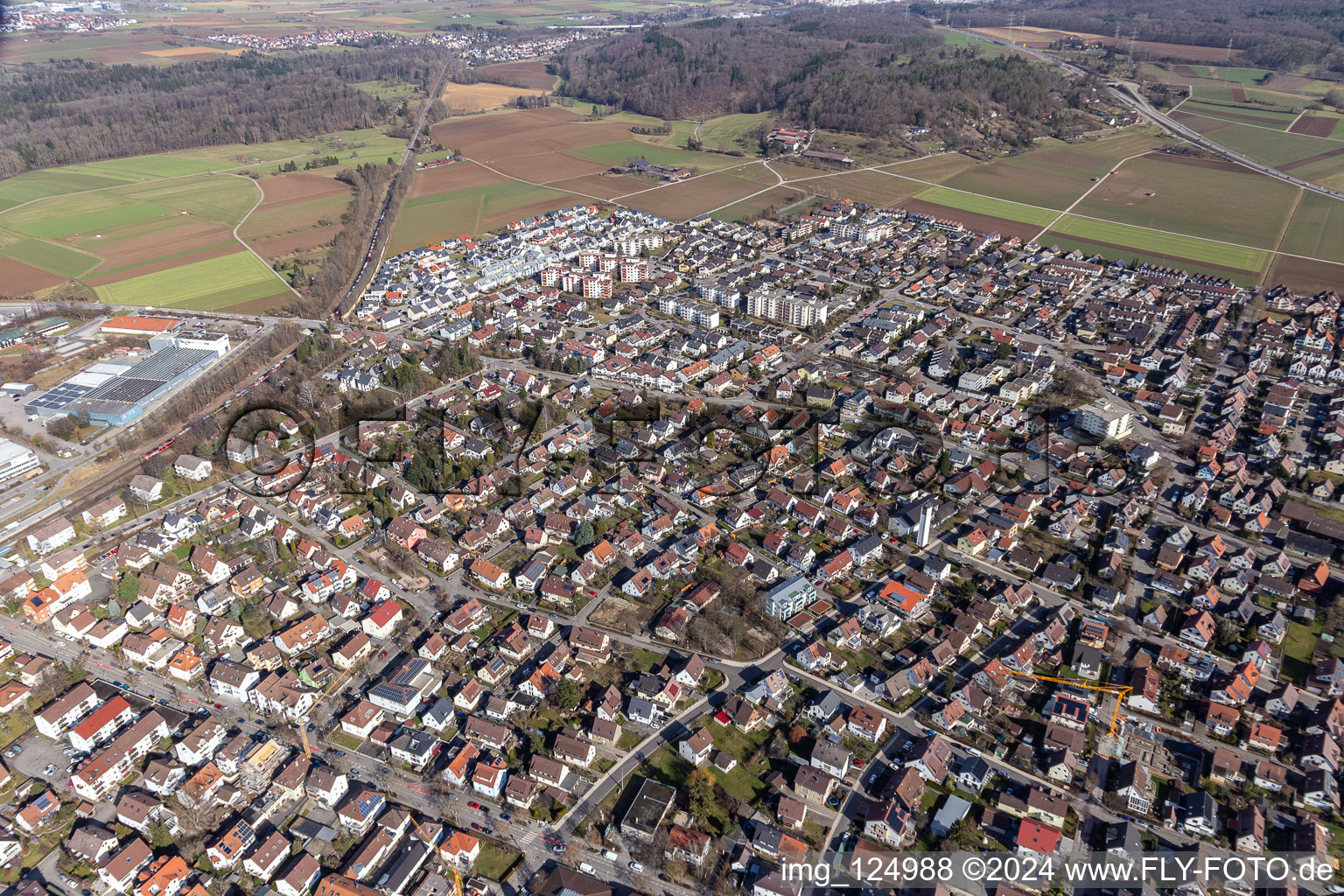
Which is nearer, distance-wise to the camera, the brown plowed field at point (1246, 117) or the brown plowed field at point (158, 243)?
the brown plowed field at point (158, 243)

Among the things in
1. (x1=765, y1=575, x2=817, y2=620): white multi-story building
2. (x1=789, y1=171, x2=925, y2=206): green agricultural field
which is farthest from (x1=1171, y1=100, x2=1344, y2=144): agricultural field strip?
(x1=765, y1=575, x2=817, y2=620): white multi-story building

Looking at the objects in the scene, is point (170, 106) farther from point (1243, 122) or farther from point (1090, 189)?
point (1243, 122)

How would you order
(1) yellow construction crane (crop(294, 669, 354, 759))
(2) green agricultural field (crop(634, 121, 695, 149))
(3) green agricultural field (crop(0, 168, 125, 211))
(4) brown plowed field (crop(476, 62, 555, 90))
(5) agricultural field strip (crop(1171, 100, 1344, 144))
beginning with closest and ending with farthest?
(1) yellow construction crane (crop(294, 669, 354, 759)), (3) green agricultural field (crop(0, 168, 125, 211)), (5) agricultural field strip (crop(1171, 100, 1344, 144)), (2) green agricultural field (crop(634, 121, 695, 149)), (4) brown plowed field (crop(476, 62, 555, 90))

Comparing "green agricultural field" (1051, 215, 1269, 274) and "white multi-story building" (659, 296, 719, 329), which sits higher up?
"green agricultural field" (1051, 215, 1269, 274)

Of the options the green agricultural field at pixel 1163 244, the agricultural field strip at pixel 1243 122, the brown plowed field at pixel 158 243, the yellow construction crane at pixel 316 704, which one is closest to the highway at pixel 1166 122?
the agricultural field strip at pixel 1243 122

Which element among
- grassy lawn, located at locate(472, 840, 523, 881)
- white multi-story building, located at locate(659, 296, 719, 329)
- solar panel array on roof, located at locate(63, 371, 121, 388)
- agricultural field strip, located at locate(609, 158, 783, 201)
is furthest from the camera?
agricultural field strip, located at locate(609, 158, 783, 201)

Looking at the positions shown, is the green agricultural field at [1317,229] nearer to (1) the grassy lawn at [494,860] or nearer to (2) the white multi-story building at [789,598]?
(2) the white multi-story building at [789,598]

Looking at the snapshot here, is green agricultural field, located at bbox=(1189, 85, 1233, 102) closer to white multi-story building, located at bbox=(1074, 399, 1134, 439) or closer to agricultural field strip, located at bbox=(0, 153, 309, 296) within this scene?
white multi-story building, located at bbox=(1074, 399, 1134, 439)

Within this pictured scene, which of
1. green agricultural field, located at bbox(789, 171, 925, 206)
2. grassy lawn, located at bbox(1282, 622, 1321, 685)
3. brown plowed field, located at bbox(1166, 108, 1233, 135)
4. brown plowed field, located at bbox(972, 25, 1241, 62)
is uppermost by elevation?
brown plowed field, located at bbox(972, 25, 1241, 62)
